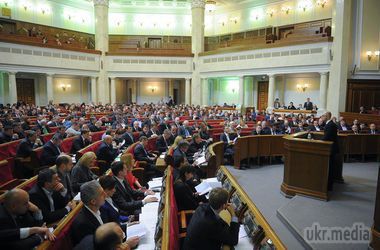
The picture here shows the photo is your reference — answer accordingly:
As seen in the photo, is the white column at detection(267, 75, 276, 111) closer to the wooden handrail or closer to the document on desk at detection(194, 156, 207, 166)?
the document on desk at detection(194, 156, 207, 166)

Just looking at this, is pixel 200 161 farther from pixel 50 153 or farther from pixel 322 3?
pixel 322 3

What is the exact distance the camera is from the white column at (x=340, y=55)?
1438 centimetres

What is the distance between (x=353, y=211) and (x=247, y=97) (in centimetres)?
1790

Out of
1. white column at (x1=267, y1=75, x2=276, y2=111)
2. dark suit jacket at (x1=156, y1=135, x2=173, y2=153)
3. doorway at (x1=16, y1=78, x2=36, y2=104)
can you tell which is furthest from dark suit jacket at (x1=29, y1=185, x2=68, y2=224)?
doorway at (x1=16, y1=78, x2=36, y2=104)

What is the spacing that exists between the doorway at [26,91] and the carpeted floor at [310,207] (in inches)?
732

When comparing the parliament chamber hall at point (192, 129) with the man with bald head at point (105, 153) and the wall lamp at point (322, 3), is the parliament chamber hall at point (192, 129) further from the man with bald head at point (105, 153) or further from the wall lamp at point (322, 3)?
the wall lamp at point (322, 3)

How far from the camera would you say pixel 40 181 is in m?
3.34

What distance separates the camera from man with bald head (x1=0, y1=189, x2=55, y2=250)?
252cm

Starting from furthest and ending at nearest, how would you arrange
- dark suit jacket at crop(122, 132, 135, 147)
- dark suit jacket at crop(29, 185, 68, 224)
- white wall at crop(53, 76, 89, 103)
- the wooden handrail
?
white wall at crop(53, 76, 89, 103)
dark suit jacket at crop(122, 132, 135, 147)
dark suit jacket at crop(29, 185, 68, 224)
the wooden handrail

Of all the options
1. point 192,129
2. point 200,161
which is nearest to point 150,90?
point 192,129

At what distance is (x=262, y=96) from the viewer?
71.2 feet

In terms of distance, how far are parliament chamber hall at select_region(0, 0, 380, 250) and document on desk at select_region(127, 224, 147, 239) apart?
21mm

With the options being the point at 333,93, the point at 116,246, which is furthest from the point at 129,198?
the point at 333,93

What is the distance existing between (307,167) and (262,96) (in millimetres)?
16922
